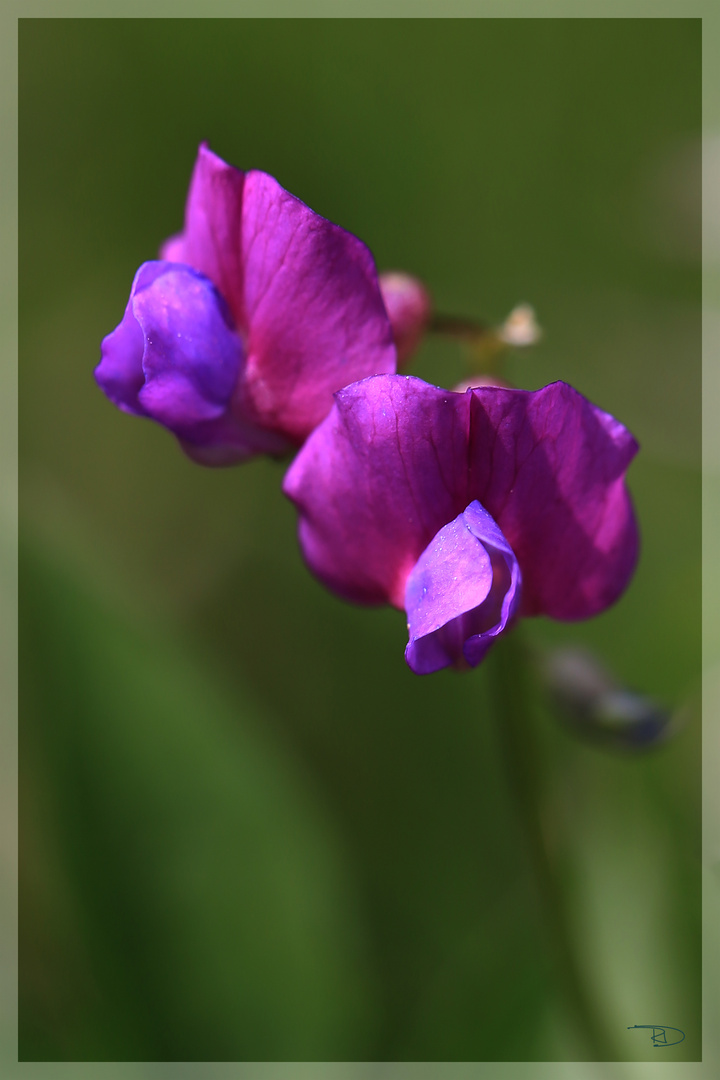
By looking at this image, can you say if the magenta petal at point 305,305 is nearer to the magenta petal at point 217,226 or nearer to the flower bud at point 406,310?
the magenta petal at point 217,226

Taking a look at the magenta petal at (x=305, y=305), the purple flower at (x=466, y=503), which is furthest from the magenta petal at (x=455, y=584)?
the magenta petal at (x=305, y=305)

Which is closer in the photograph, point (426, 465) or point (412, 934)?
point (426, 465)

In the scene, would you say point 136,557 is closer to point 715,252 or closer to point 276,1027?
point 276,1027

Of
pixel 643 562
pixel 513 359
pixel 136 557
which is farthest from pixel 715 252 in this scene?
pixel 136 557

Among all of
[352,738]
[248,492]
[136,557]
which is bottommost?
[352,738]
